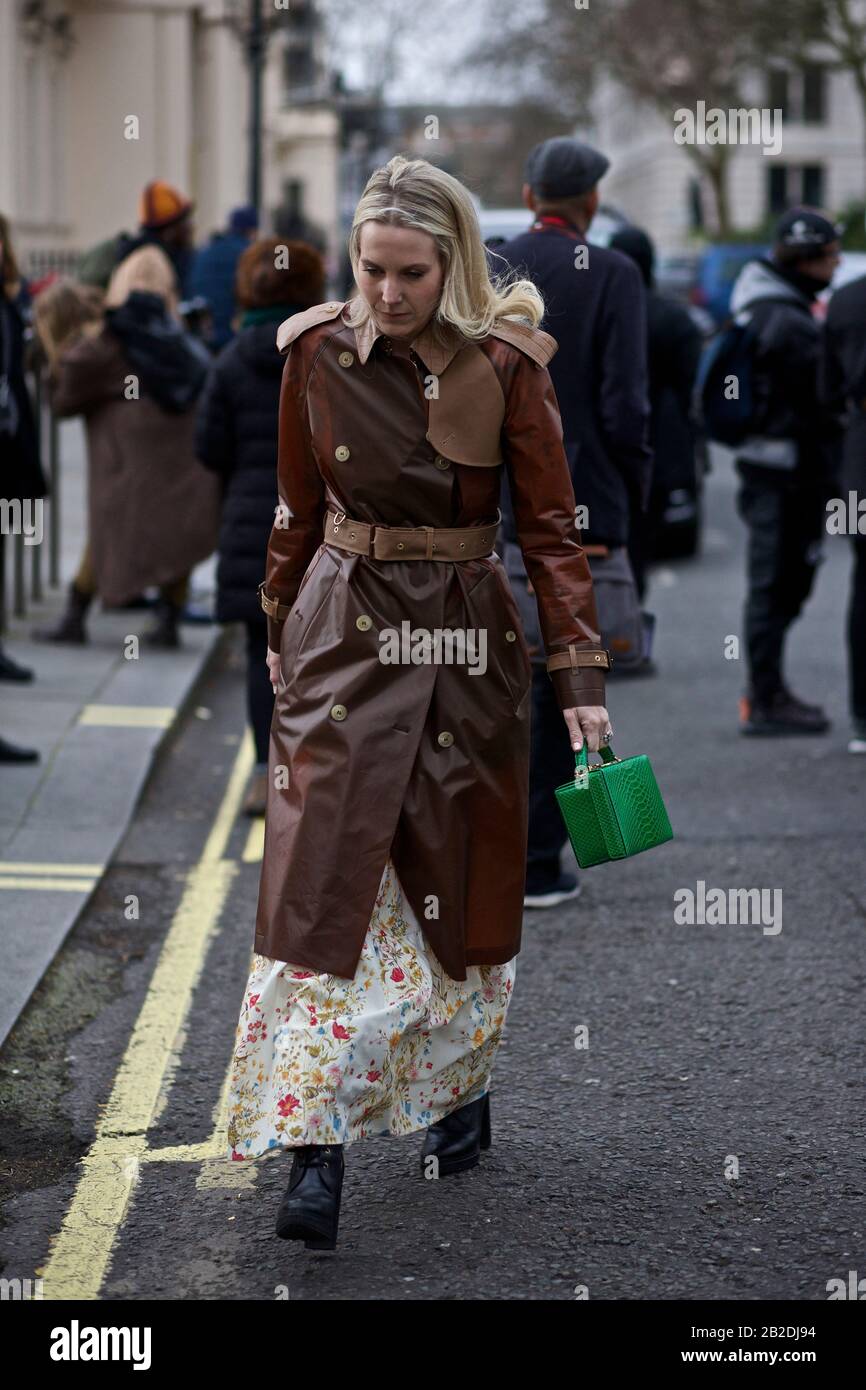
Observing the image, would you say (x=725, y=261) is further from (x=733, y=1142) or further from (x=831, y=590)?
(x=733, y=1142)

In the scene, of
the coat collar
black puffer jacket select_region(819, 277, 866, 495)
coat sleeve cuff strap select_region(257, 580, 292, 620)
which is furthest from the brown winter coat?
the coat collar

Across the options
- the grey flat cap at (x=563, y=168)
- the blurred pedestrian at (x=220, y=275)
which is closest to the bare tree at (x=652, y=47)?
the blurred pedestrian at (x=220, y=275)

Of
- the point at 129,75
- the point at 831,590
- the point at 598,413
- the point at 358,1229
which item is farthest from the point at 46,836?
the point at 129,75

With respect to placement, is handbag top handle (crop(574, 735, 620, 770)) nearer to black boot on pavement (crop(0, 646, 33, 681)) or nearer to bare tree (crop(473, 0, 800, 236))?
black boot on pavement (crop(0, 646, 33, 681))

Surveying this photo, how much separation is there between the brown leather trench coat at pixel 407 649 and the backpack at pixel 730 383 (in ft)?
14.2

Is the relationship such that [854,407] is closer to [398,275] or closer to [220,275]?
[398,275]

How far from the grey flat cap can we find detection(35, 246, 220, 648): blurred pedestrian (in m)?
3.78

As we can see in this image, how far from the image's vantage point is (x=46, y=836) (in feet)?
20.7

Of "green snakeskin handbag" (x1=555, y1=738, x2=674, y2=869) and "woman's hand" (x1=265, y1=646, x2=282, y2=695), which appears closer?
"green snakeskin handbag" (x1=555, y1=738, x2=674, y2=869)

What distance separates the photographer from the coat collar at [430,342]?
3.46 metres

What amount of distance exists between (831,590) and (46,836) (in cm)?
688

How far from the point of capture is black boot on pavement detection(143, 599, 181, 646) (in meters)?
9.41

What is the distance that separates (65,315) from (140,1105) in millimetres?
5856

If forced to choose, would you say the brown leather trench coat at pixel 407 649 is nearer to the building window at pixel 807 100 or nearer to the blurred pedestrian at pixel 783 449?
the blurred pedestrian at pixel 783 449
